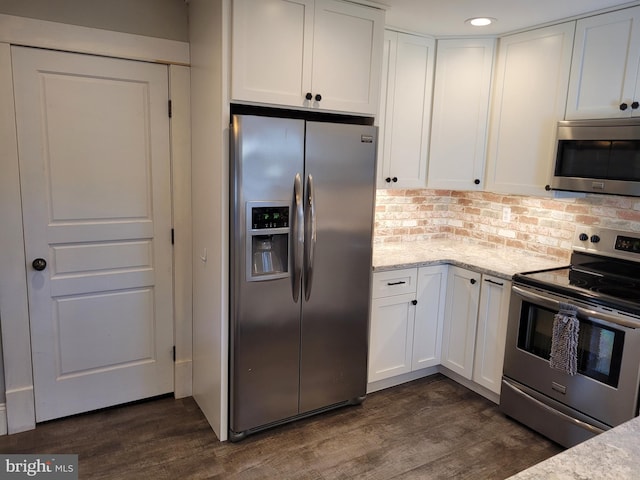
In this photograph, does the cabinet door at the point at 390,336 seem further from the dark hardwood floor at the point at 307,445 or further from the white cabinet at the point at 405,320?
the dark hardwood floor at the point at 307,445

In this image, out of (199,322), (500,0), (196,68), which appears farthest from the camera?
(199,322)

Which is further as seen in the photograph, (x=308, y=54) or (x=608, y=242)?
(x=608, y=242)


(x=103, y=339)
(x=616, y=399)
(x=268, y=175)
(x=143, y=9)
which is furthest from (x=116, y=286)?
(x=616, y=399)

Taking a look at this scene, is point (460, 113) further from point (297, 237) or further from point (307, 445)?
A: point (307, 445)

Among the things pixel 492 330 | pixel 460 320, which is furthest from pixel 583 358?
pixel 460 320

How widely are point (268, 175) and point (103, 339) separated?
150cm

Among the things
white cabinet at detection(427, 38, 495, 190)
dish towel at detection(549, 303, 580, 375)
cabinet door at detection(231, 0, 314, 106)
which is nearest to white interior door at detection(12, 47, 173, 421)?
cabinet door at detection(231, 0, 314, 106)

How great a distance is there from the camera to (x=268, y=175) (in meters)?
2.37

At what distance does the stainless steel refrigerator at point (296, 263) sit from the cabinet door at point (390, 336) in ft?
0.65

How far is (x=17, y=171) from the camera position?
8.02 feet

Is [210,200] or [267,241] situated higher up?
[210,200]

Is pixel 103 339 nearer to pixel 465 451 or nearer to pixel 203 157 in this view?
pixel 203 157

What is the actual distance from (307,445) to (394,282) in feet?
3.77

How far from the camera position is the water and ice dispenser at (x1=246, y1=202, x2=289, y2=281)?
237 centimetres
